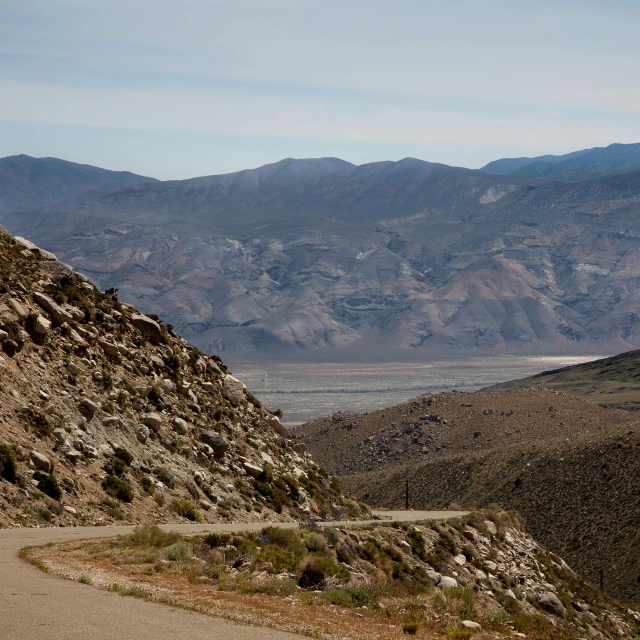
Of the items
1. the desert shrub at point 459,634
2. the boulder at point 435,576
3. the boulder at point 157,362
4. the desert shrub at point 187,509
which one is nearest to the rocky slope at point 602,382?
the boulder at point 157,362

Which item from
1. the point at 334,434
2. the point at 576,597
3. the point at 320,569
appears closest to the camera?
the point at 320,569

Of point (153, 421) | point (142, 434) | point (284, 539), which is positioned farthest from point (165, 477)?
point (284, 539)

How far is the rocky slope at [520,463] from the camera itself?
171ft

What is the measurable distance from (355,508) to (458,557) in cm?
1045

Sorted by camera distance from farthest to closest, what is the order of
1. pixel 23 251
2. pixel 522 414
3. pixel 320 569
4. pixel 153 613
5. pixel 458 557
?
1. pixel 522 414
2. pixel 23 251
3. pixel 458 557
4. pixel 320 569
5. pixel 153 613

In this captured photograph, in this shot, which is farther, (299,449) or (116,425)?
(299,449)

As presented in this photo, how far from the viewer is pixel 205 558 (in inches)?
701

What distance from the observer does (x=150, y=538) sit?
1870 cm

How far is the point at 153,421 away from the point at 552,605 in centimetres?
1435

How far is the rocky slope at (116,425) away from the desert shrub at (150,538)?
464cm

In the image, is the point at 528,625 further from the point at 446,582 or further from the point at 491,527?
the point at 491,527

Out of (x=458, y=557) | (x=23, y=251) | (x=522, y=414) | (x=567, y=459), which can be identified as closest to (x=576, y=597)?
(x=458, y=557)

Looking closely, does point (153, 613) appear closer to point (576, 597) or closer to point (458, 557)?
point (458, 557)

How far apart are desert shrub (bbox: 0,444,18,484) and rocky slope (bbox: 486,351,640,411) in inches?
4831
